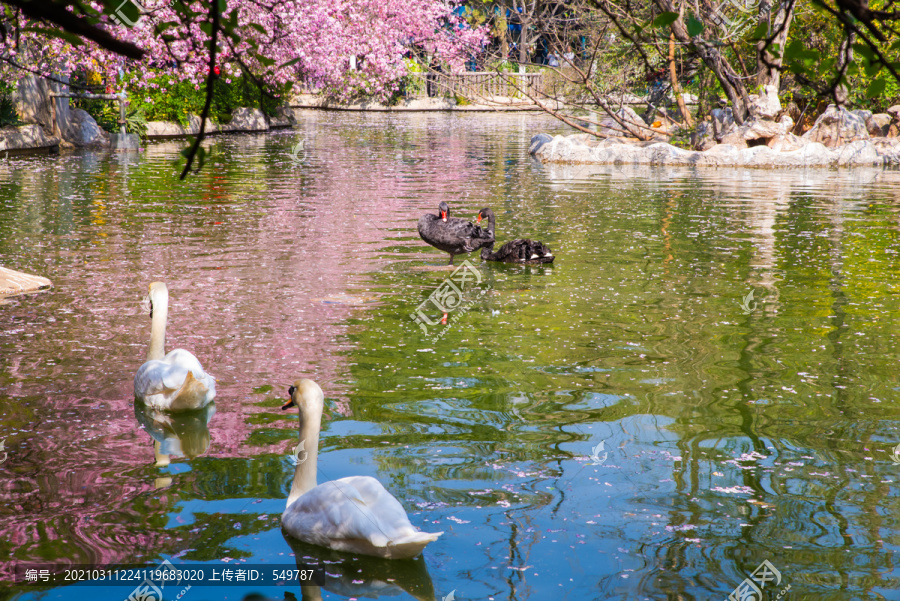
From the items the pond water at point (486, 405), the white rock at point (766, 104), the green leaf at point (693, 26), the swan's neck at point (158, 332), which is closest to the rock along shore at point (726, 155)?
the white rock at point (766, 104)

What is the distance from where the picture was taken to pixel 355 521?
3.75m

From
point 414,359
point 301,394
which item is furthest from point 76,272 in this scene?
point 301,394

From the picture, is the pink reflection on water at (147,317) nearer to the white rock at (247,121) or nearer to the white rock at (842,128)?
the white rock at (842,128)

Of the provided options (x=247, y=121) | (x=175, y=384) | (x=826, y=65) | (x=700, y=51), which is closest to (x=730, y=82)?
(x=700, y=51)

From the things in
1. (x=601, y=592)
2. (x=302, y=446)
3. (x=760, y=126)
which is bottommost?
(x=601, y=592)

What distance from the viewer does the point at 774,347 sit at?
277 inches

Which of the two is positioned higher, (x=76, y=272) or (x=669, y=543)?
(x=76, y=272)

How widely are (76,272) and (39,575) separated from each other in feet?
20.7

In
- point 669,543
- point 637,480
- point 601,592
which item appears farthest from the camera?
point 637,480

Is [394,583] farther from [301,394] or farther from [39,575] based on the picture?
[39,575]

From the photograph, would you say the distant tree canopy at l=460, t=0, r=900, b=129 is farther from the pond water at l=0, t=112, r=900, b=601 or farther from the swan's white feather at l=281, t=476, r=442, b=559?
the swan's white feather at l=281, t=476, r=442, b=559

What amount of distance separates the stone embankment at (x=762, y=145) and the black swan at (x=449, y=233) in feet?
42.8

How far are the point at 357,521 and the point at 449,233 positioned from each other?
21.8 ft

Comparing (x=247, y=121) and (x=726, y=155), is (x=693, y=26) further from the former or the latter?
(x=247, y=121)
